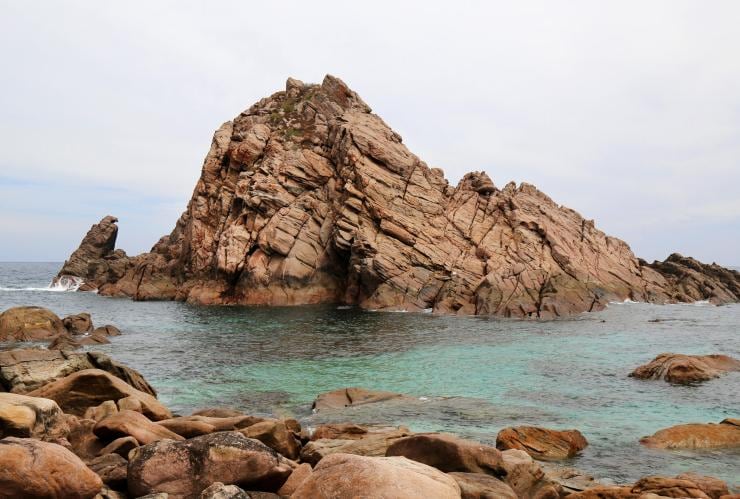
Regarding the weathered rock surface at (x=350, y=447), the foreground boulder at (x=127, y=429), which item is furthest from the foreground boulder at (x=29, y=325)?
the weathered rock surface at (x=350, y=447)

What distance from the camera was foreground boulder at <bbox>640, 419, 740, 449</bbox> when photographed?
64.5ft

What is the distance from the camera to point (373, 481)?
29.3 feet

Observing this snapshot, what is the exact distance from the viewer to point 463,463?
42.8ft

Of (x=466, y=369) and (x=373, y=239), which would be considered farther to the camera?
(x=373, y=239)

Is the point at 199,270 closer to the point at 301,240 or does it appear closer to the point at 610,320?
the point at 301,240

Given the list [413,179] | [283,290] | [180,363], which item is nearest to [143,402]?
[180,363]

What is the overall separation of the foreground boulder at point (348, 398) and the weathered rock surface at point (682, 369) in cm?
1522

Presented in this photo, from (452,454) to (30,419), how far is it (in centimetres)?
926

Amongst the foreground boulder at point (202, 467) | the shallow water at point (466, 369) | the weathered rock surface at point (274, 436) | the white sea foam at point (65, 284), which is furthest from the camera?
the white sea foam at point (65, 284)

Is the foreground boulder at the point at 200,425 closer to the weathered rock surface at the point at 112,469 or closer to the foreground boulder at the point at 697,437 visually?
the weathered rock surface at the point at 112,469

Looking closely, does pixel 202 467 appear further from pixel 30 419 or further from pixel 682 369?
pixel 682 369

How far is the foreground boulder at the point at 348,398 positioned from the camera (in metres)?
25.6

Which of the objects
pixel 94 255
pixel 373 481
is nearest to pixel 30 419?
pixel 373 481

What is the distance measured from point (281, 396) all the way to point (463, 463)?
54.9 ft
